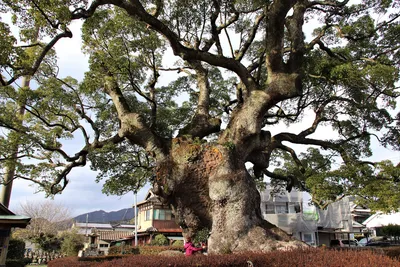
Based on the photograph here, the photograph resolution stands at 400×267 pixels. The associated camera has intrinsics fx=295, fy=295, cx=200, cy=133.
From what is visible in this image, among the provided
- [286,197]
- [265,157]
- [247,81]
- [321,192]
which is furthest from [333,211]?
[247,81]

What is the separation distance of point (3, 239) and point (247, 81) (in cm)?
985

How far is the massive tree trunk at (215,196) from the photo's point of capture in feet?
23.4

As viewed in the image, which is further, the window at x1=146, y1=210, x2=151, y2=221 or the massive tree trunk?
the window at x1=146, y1=210, x2=151, y2=221

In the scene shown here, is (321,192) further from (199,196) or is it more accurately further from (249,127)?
(199,196)

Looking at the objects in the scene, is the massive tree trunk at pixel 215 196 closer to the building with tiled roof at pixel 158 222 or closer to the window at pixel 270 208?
the building with tiled roof at pixel 158 222

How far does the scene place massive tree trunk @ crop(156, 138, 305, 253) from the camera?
281 inches

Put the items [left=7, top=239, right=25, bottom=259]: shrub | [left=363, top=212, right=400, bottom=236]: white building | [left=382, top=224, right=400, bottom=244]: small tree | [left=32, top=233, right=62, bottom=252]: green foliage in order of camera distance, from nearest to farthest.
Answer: [left=7, top=239, right=25, bottom=259]: shrub, [left=32, top=233, right=62, bottom=252]: green foliage, [left=382, top=224, right=400, bottom=244]: small tree, [left=363, top=212, right=400, bottom=236]: white building

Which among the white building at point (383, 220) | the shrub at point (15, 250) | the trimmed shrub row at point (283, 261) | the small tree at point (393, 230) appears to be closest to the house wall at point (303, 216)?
the white building at point (383, 220)

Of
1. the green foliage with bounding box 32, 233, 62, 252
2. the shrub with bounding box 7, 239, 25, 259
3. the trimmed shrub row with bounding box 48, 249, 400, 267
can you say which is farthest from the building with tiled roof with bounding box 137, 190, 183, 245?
the trimmed shrub row with bounding box 48, 249, 400, 267

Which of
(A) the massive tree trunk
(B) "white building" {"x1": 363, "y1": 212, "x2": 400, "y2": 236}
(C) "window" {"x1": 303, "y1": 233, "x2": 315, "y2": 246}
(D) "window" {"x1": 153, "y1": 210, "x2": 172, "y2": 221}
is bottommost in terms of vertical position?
(C) "window" {"x1": 303, "y1": 233, "x2": 315, "y2": 246}

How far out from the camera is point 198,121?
32.4 feet

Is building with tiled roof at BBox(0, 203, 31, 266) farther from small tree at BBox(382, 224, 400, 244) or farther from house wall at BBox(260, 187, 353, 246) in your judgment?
small tree at BBox(382, 224, 400, 244)

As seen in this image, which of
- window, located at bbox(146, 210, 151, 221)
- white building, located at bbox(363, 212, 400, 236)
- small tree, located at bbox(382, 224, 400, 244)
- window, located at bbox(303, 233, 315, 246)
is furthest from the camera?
window, located at bbox(146, 210, 151, 221)

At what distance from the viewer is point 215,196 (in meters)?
7.65
